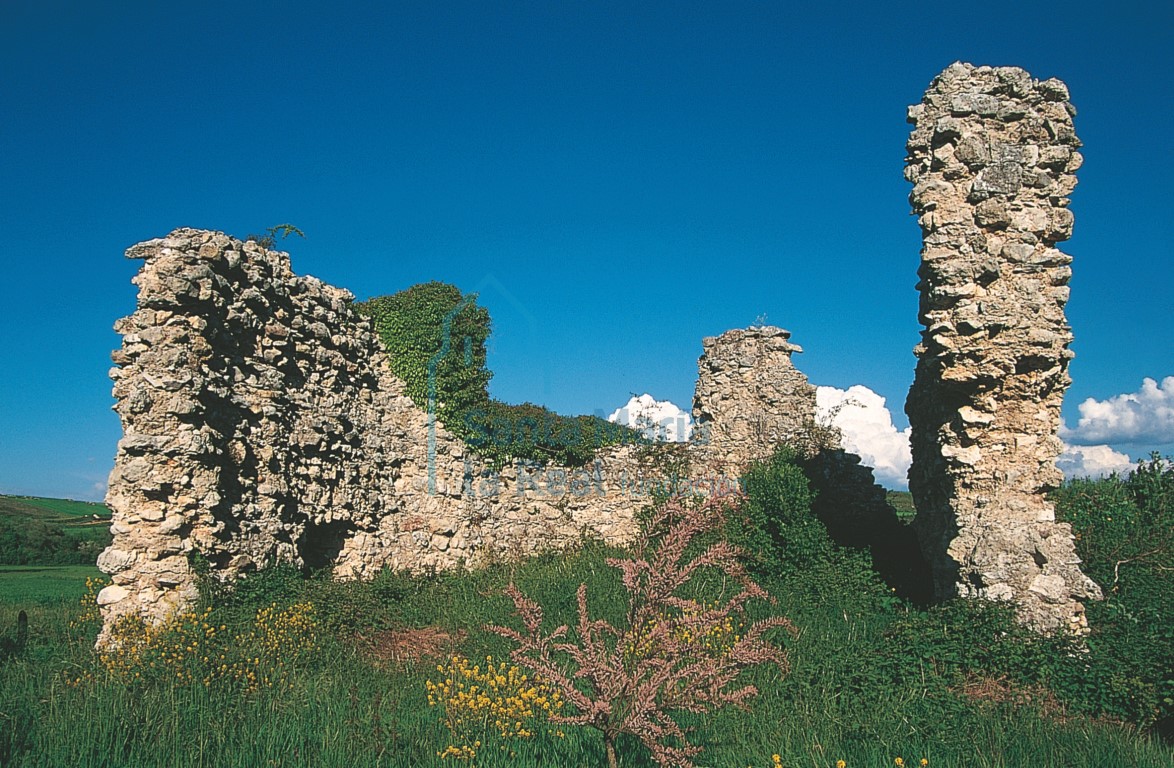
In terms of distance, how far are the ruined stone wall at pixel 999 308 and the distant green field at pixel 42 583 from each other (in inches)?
536

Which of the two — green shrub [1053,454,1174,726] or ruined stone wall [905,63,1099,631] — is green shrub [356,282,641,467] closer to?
ruined stone wall [905,63,1099,631]

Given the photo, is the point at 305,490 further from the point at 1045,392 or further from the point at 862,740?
the point at 1045,392

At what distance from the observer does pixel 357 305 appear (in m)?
13.7

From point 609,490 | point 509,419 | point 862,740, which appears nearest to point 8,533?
point 509,419

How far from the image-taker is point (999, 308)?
831 centimetres

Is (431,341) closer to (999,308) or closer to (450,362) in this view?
(450,362)

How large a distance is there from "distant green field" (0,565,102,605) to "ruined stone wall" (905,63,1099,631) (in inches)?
536

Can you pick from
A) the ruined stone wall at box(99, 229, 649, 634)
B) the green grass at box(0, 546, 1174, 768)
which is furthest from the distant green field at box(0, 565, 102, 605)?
the green grass at box(0, 546, 1174, 768)

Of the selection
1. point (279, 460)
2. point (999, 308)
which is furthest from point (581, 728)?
point (279, 460)

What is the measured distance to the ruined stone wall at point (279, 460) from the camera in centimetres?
874

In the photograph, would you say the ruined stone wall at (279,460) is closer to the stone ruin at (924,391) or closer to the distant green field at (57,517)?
the stone ruin at (924,391)

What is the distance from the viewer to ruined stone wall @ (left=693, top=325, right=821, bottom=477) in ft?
48.0

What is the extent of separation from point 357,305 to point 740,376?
7.68 meters

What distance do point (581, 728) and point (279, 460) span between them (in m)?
6.65
